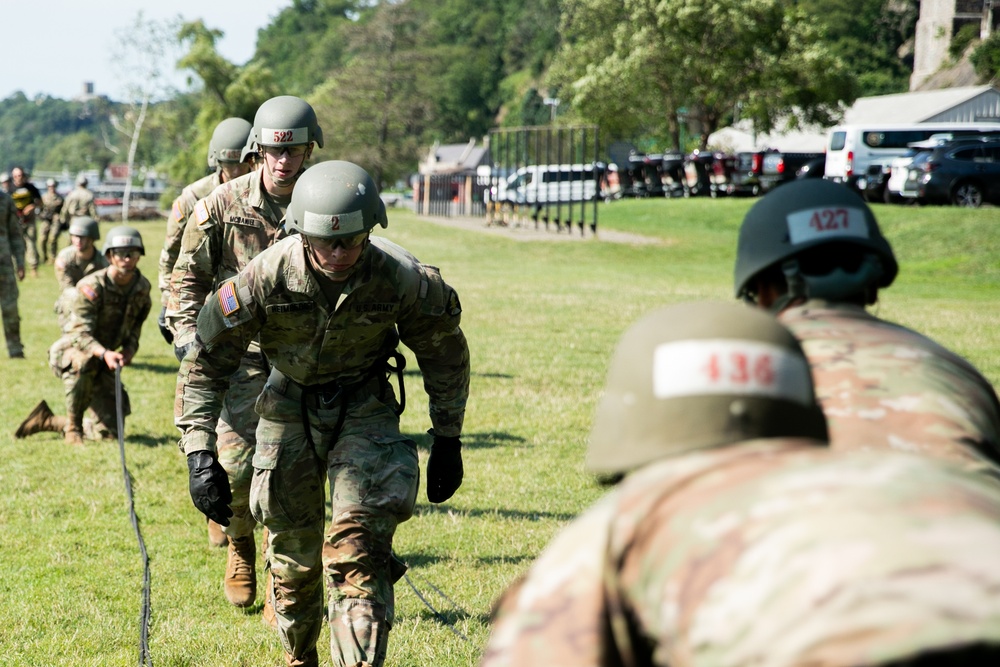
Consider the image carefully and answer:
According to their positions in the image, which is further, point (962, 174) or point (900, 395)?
point (962, 174)

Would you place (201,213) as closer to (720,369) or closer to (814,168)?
(720,369)

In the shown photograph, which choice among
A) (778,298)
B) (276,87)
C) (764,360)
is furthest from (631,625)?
(276,87)

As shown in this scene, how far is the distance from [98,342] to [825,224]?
9.47 m

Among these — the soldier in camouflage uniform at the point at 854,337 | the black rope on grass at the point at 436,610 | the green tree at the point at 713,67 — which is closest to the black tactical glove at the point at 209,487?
the black rope on grass at the point at 436,610

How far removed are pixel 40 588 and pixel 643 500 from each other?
20.5ft

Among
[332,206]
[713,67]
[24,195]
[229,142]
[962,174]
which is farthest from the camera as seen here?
[713,67]

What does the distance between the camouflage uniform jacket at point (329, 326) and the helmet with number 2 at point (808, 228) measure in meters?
2.11

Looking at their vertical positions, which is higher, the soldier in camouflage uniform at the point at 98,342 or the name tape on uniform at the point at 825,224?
the name tape on uniform at the point at 825,224

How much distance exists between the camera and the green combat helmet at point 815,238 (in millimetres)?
3457

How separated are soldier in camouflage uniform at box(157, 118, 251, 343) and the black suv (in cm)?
2937

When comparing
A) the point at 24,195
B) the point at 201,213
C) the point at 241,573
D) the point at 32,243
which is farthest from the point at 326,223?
the point at 32,243

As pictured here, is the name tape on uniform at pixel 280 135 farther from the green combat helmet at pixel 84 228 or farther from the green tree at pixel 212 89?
the green tree at pixel 212 89

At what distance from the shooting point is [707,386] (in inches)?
81.4

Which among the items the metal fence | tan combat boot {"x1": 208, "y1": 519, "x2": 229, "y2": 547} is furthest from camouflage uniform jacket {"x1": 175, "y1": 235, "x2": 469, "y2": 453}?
the metal fence
